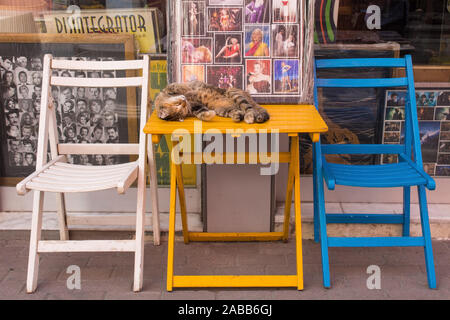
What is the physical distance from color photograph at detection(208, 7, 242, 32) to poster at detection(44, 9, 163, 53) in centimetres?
58

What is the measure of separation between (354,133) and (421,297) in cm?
131

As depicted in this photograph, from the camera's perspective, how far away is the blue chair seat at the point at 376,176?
8.82 feet

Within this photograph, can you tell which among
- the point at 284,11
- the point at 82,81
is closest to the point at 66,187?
the point at 82,81

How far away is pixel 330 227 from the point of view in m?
3.47

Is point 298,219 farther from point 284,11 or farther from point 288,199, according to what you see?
point 284,11

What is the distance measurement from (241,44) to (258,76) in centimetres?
22

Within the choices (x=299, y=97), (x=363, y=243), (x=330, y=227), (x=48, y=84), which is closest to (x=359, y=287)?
(x=363, y=243)

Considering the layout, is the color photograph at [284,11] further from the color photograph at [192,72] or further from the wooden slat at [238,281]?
the wooden slat at [238,281]

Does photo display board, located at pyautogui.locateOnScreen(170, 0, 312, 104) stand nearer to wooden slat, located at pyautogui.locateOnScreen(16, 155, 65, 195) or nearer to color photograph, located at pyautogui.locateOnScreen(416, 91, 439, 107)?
wooden slat, located at pyautogui.locateOnScreen(16, 155, 65, 195)

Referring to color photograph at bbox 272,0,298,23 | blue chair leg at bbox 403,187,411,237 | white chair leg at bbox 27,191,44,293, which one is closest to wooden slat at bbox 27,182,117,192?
white chair leg at bbox 27,191,44,293

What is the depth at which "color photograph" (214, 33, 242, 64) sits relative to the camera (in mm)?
3037

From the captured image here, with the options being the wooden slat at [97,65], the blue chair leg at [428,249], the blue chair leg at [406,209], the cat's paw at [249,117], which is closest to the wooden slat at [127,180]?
the wooden slat at [97,65]

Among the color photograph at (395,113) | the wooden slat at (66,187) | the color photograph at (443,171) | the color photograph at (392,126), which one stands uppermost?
the color photograph at (395,113)

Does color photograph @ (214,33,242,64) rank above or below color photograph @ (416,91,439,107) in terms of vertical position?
above
